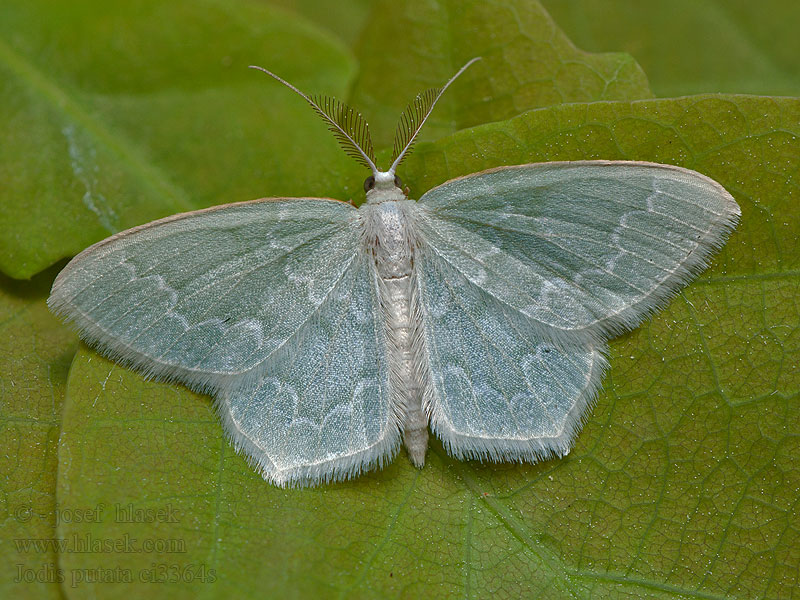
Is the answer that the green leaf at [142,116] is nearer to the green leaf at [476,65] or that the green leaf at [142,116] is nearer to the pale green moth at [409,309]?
the green leaf at [476,65]

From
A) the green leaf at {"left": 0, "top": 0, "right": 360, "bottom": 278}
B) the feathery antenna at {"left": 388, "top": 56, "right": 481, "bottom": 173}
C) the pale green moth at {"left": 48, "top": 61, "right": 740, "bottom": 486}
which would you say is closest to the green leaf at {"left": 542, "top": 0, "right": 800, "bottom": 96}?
the feathery antenna at {"left": 388, "top": 56, "right": 481, "bottom": 173}

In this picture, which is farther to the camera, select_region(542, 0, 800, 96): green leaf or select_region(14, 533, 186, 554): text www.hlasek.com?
select_region(542, 0, 800, 96): green leaf

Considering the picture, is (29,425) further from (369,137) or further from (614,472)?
(614,472)

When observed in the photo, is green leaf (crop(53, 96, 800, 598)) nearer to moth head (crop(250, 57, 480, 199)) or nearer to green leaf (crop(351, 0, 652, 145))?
green leaf (crop(351, 0, 652, 145))

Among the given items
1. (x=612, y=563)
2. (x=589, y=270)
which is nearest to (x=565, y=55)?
(x=589, y=270)

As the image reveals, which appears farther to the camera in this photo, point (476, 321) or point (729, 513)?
point (476, 321)

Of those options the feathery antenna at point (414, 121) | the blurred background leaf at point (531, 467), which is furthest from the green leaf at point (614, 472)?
the feathery antenna at point (414, 121)

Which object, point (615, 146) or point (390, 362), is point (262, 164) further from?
point (615, 146)
